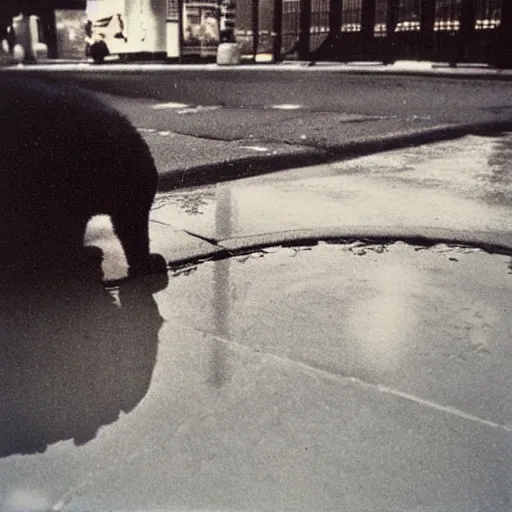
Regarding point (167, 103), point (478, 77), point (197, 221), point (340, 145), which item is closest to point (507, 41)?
point (478, 77)

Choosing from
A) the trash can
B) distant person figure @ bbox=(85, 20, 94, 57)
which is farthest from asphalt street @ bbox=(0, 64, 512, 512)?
distant person figure @ bbox=(85, 20, 94, 57)

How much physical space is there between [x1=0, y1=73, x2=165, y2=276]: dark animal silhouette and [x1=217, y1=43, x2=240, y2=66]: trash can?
16268mm

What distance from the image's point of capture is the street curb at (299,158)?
3502mm

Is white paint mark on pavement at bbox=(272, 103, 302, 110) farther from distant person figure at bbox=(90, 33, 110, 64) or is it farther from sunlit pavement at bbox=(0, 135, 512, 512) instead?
distant person figure at bbox=(90, 33, 110, 64)

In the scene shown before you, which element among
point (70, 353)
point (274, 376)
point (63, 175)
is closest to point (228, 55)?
point (63, 175)

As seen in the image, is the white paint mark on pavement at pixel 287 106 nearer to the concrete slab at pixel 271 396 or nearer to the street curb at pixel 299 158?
the street curb at pixel 299 158

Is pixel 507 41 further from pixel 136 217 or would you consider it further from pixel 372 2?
pixel 136 217

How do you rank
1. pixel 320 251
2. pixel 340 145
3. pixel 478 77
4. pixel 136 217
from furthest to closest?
1. pixel 478 77
2. pixel 340 145
3. pixel 320 251
4. pixel 136 217

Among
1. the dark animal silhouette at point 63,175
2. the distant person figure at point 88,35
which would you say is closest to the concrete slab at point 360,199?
the dark animal silhouette at point 63,175

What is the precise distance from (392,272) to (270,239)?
53 cm

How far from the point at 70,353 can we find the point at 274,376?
53 centimetres

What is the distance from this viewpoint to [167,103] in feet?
25.7

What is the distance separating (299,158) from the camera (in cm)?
401

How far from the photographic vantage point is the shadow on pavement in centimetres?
130
